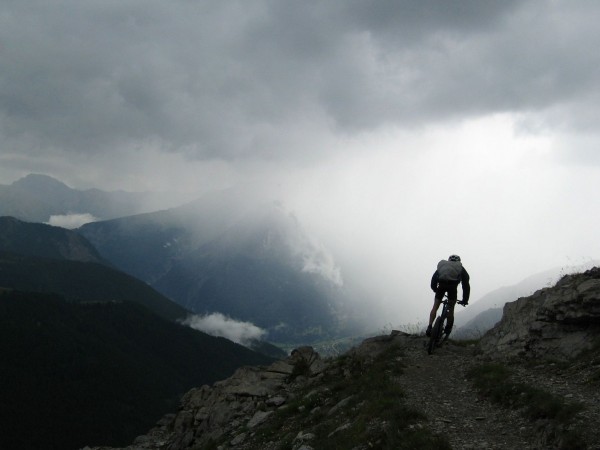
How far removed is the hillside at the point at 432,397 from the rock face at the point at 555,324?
0.06 meters

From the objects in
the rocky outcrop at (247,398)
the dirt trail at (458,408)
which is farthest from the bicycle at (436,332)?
the rocky outcrop at (247,398)

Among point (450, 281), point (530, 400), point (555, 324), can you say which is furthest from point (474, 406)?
point (450, 281)

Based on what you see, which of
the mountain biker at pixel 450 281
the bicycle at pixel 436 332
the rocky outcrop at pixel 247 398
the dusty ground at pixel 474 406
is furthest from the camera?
the rocky outcrop at pixel 247 398

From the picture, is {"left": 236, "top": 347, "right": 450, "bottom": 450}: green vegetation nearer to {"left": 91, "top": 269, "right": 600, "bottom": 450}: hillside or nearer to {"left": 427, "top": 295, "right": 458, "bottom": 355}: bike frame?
{"left": 91, "top": 269, "right": 600, "bottom": 450}: hillside

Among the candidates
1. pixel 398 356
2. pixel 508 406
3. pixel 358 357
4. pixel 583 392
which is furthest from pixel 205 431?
pixel 583 392

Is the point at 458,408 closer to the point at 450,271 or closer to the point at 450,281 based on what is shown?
the point at 450,281

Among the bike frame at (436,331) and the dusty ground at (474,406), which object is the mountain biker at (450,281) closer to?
the bike frame at (436,331)

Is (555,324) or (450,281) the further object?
(450,281)

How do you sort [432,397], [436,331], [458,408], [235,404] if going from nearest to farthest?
[458,408] < [432,397] < [436,331] < [235,404]

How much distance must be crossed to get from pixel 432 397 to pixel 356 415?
9.82 feet

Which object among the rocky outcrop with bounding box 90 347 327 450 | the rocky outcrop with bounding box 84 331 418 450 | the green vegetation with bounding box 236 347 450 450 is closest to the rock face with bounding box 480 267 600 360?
the green vegetation with bounding box 236 347 450 450

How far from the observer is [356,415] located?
17297 mm

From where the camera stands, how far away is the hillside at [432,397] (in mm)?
13289

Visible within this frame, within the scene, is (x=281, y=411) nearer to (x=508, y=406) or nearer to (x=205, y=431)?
(x=205, y=431)
